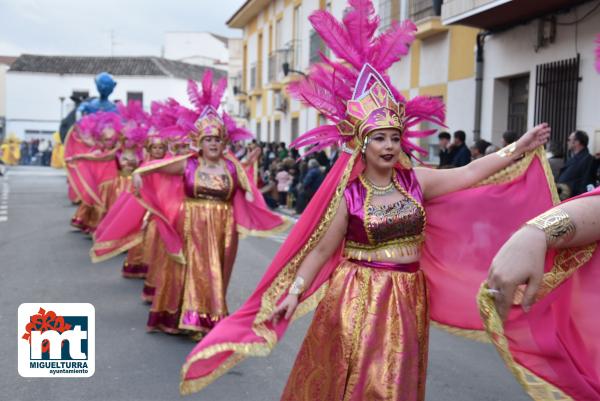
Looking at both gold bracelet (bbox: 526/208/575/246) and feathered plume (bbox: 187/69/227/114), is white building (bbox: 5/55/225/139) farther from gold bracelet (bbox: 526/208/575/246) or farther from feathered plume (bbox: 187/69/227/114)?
gold bracelet (bbox: 526/208/575/246)

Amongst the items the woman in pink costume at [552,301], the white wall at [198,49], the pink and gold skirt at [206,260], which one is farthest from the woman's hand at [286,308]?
the white wall at [198,49]

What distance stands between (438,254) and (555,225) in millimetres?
1940

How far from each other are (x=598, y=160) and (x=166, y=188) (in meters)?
4.76

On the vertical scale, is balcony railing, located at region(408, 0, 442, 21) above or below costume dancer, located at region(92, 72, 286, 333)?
above

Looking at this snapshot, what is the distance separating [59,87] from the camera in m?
58.6

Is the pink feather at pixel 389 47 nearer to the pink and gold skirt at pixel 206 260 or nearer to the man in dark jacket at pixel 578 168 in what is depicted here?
the pink and gold skirt at pixel 206 260

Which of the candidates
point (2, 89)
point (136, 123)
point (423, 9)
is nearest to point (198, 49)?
point (2, 89)

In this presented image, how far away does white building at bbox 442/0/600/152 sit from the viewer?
1020 cm

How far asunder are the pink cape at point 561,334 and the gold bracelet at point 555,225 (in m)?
0.35

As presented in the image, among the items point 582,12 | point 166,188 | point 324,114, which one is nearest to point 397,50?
point 324,114

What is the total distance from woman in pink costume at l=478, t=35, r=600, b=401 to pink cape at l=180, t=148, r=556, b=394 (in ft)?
2.82

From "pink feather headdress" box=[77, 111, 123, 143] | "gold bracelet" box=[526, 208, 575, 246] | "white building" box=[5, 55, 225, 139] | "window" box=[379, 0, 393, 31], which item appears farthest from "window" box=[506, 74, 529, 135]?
"white building" box=[5, 55, 225, 139]

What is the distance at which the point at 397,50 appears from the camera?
397 centimetres

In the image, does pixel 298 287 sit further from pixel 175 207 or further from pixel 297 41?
pixel 297 41
